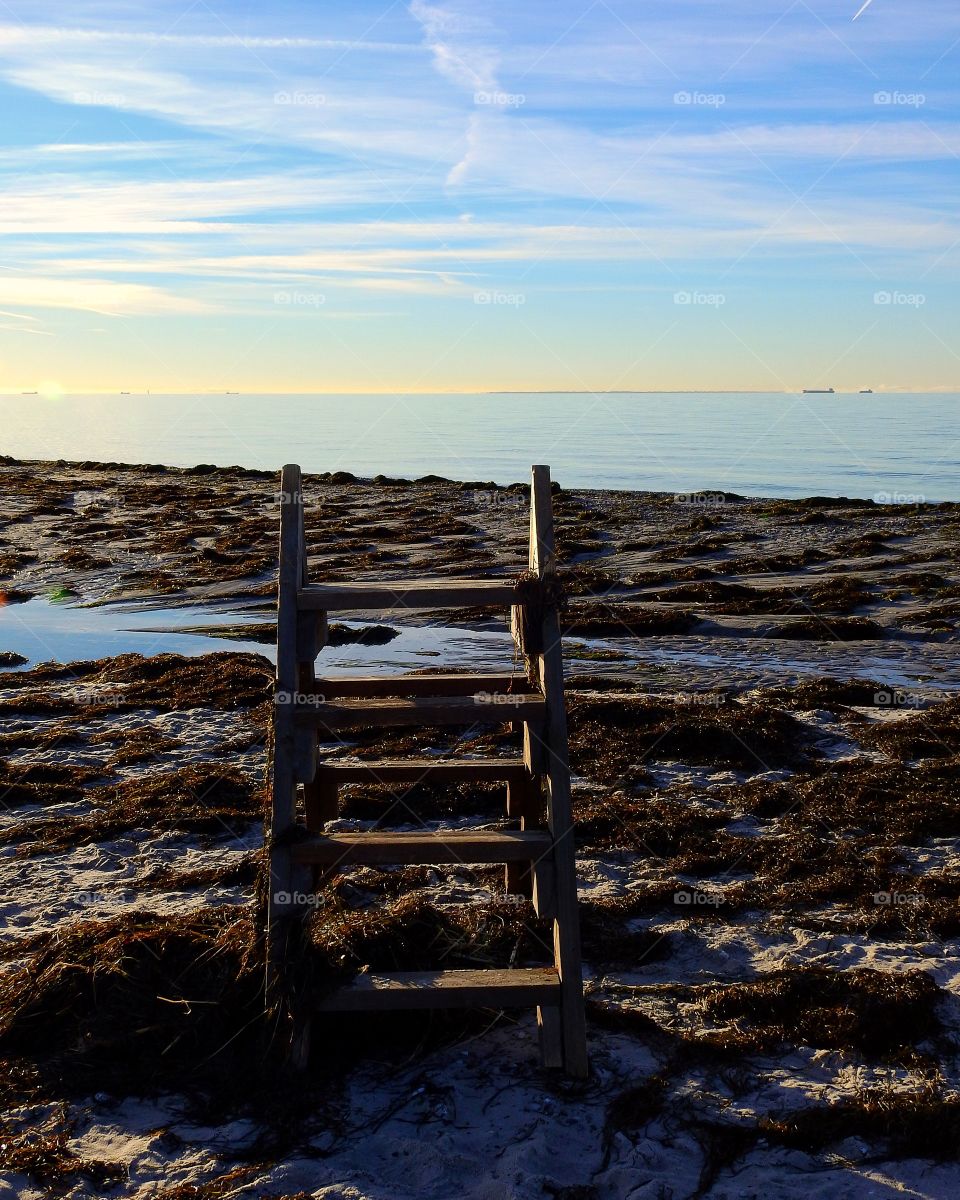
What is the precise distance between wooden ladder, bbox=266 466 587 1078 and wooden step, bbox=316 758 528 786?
1.53ft

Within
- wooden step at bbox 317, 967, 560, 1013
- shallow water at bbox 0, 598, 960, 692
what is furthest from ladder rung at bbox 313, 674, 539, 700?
shallow water at bbox 0, 598, 960, 692

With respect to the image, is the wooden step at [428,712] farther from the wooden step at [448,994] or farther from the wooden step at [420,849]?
the wooden step at [448,994]

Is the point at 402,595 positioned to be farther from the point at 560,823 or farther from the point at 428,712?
the point at 560,823

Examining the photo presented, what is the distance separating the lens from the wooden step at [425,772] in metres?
5.39

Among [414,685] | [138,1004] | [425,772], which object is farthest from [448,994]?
[414,685]

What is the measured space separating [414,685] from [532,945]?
141cm

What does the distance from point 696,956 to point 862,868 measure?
160cm

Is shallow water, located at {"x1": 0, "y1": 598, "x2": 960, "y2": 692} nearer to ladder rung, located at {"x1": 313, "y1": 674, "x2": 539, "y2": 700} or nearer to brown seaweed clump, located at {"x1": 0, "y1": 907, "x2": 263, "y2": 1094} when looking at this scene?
ladder rung, located at {"x1": 313, "y1": 674, "x2": 539, "y2": 700}

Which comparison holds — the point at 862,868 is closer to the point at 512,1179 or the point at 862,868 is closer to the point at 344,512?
the point at 512,1179

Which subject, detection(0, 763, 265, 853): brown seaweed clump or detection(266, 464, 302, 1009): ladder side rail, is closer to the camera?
detection(266, 464, 302, 1009): ladder side rail

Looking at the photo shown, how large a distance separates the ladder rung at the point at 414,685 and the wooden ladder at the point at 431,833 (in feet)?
1.66

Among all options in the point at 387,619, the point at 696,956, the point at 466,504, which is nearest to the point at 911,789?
the point at 696,956

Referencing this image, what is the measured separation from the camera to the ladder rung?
18.6ft

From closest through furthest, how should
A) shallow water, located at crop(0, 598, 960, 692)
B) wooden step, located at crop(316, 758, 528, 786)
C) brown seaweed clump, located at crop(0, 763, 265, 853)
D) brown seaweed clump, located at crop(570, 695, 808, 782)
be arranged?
wooden step, located at crop(316, 758, 528, 786) → brown seaweed clump, located at crop(0, 763, 265, 853) → brown seaweed clump, located at crop(570, 695, 808, 782) → shallow water, located at crop(0, 598, 960, 692)
